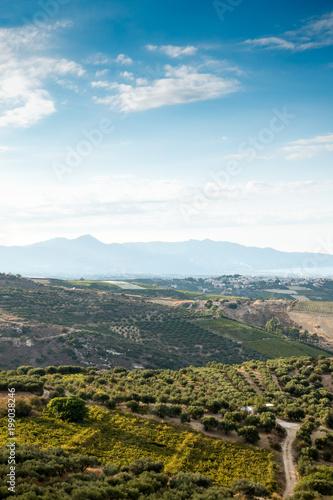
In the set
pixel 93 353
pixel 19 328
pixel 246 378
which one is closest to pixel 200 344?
pixel 93 353

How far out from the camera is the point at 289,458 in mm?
29875

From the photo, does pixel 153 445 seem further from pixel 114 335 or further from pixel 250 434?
pixel 114 335

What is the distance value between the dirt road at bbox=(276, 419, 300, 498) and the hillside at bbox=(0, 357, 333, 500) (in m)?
0.49

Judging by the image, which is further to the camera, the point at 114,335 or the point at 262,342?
the point at 262,342

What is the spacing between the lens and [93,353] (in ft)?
255

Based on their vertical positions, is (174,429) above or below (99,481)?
below

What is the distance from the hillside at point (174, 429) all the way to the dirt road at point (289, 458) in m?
0.49

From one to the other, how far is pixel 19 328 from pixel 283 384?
61648 mm

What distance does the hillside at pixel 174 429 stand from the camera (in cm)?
2331

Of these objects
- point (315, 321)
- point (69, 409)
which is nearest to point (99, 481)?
point (69, 409)

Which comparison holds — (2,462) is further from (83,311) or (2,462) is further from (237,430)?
(83,311)

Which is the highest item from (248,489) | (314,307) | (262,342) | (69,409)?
(69,409)

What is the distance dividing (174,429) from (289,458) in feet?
35.9

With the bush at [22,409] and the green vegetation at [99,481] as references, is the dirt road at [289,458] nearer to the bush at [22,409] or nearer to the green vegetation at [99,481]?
the green vegetation at [99,481]
